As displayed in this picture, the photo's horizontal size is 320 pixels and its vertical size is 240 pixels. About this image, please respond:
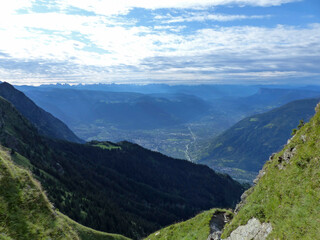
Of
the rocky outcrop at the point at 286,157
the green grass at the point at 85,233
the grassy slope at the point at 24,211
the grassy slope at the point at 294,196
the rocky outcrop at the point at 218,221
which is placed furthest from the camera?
the green grass at the point at 85,233

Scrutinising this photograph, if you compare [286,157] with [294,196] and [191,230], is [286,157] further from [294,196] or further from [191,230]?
[191,230]

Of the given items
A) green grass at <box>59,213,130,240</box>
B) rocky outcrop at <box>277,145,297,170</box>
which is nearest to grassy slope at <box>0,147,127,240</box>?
green grass at <box>59,213,130,240</box>

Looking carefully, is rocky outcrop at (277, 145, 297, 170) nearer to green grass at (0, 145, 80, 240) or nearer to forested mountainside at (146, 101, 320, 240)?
forested mountainside at (146, 101, 320, 240)

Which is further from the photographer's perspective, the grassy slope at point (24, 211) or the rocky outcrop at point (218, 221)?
the rocky outcrop at point (218, 221)

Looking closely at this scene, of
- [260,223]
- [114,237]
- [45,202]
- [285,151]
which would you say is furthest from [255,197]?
[114,237]

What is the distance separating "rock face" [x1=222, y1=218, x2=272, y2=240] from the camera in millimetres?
24361

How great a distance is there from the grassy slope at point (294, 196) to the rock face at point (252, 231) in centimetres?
61

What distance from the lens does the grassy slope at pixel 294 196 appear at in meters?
21.0

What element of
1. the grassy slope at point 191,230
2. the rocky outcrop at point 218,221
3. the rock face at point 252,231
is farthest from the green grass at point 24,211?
the rock face at point 252,231

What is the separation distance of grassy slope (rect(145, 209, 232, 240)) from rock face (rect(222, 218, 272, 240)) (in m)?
7.75

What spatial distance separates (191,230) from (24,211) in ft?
86.4

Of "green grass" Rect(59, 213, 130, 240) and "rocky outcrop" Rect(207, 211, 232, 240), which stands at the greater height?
"rocky outcrop" Rect(207, 211, 232, 240)

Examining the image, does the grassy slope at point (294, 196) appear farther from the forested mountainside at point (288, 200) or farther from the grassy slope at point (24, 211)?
the grassy slope at point (24, 211)

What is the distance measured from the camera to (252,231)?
85.4ft
